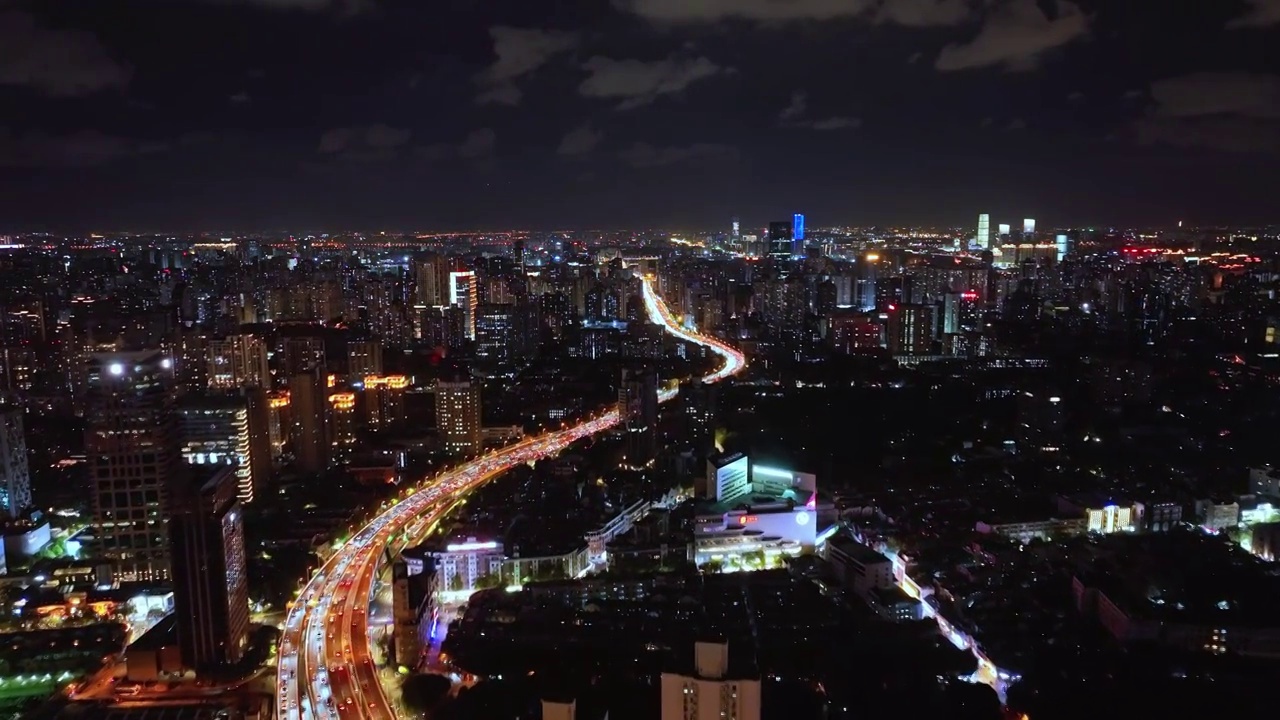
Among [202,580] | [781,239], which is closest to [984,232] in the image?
[781,239]

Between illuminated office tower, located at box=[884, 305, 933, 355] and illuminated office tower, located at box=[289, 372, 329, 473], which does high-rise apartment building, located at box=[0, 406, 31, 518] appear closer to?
illuminated office tower, located at box=[289, 372, 329, 473]

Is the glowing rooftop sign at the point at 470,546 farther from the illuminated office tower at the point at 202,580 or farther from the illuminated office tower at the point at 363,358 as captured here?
the illuminated office tower at the point at 363,358

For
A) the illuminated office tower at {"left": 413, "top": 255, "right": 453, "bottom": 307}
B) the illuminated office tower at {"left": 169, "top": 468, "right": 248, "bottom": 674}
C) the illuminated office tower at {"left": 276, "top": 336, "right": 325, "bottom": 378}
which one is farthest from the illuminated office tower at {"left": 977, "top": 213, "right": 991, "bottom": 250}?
the illuminated office tower at {"left": 169, "top": 468, "right": 248, "bottom": 674}

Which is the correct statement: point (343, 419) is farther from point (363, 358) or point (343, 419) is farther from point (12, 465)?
point (12, 465)

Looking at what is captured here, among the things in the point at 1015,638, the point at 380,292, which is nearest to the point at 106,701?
the point at 1015,638

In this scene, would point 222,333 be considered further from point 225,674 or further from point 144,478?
point 225,674

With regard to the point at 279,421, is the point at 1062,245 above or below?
above
